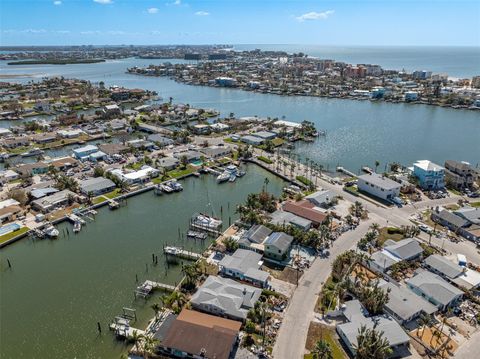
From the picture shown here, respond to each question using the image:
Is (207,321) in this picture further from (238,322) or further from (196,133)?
(196,133)

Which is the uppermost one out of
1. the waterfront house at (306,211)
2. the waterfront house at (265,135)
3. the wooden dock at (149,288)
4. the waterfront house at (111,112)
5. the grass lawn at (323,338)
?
the waterfront house at (111,112)

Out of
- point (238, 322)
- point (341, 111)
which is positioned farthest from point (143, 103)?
point (238, 322)

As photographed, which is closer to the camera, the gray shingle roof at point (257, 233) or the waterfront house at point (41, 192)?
the gray shingle roof at point (257, 233)

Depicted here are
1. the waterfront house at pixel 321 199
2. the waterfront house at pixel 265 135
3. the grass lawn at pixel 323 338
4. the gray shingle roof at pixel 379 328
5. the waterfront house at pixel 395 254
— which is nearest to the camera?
the grass lawn at pixel 323 338

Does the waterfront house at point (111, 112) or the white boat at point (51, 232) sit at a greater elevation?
the waterfront house at point (111, 112)

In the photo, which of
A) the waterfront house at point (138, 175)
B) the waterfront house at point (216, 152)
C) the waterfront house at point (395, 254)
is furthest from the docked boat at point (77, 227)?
the waterfront house at point (395, 254)

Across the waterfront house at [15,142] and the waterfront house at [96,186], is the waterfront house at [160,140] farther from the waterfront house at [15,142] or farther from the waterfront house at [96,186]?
the waterfront house at [15,142]

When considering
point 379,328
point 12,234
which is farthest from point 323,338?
point 12,234

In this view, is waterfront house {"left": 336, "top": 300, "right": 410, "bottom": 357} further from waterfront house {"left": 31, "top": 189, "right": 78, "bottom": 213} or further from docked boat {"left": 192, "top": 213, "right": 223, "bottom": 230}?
waterfront house {"left": 31, "top": 189, "right": 78, "bottom": 213}
